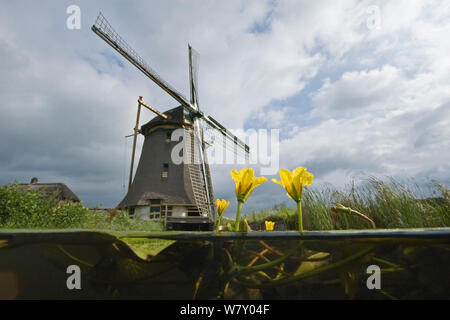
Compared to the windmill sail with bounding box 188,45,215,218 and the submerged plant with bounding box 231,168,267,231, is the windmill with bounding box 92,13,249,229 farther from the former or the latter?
the submerged plant with bounding box 231,168,267,231

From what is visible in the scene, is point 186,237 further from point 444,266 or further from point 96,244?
point 444,266

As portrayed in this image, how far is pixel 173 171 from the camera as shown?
1612 cm

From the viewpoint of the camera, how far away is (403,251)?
1.80 ft

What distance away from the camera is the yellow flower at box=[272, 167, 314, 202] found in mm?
701

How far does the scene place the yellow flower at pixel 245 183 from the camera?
0.75m

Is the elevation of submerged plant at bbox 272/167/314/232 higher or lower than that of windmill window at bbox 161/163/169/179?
lower

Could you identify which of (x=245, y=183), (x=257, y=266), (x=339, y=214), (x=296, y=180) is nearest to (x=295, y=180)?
(x=296, y=180)

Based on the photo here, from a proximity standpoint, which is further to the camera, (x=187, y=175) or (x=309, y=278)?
(x=187, y=175)

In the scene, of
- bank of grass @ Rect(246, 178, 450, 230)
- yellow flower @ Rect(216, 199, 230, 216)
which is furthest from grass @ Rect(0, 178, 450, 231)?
yellow flower @ Rect(216, 199, 230, 216)

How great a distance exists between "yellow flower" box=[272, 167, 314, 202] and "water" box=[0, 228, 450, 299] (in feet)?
0.57

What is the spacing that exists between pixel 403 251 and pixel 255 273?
34cm

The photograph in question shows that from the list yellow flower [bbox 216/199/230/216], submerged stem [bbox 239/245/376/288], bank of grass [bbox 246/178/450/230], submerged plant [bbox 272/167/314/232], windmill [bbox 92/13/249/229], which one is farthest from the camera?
windmill [bbox 92/13/249/229]

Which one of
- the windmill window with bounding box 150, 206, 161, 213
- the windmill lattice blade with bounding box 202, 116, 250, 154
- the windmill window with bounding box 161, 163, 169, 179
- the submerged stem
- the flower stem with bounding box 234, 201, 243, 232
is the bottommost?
the windmill window with bounding box 150, 206, 161, 213
